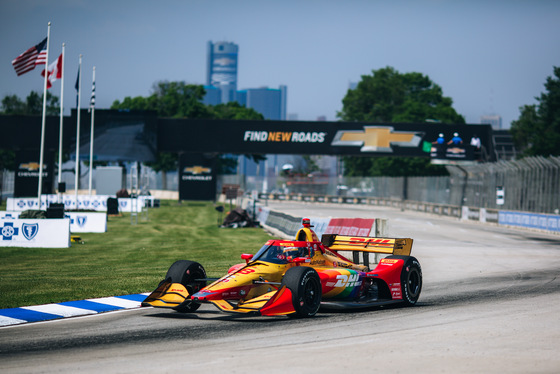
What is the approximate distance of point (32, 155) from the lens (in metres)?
74.3

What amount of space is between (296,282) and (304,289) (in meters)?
0.33

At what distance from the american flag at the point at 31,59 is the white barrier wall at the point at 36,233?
34.7ft

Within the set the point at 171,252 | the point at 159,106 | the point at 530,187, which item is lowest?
the point at 171,252

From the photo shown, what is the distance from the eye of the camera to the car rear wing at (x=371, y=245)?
614 inches

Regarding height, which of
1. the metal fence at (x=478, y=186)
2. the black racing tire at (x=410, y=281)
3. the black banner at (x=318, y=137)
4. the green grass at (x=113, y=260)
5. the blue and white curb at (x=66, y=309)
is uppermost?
the black banner at (x=318, y=137)

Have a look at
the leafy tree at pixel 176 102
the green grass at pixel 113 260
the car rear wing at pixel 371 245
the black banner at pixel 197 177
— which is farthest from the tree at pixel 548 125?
the car rear wing at pixel 371 245

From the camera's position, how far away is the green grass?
16484mm

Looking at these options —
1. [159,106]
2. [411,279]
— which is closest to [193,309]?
[411,279]

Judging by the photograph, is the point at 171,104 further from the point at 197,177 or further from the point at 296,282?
the point at 296,282

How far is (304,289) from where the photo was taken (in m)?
12.5

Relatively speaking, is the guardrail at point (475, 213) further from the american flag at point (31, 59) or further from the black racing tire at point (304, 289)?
the black racing tire at point (304, 289)

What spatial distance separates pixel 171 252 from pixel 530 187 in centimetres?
2449

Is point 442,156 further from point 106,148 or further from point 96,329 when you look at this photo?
point 96,329

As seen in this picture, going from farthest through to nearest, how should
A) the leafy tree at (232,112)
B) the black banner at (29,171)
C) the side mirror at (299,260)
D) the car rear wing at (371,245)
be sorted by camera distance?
1. the leafy tree at (232,112)
2. the black banner at (29,171)
3. the car rear wing at (371,245)
4. the side mirror at (299,260)
